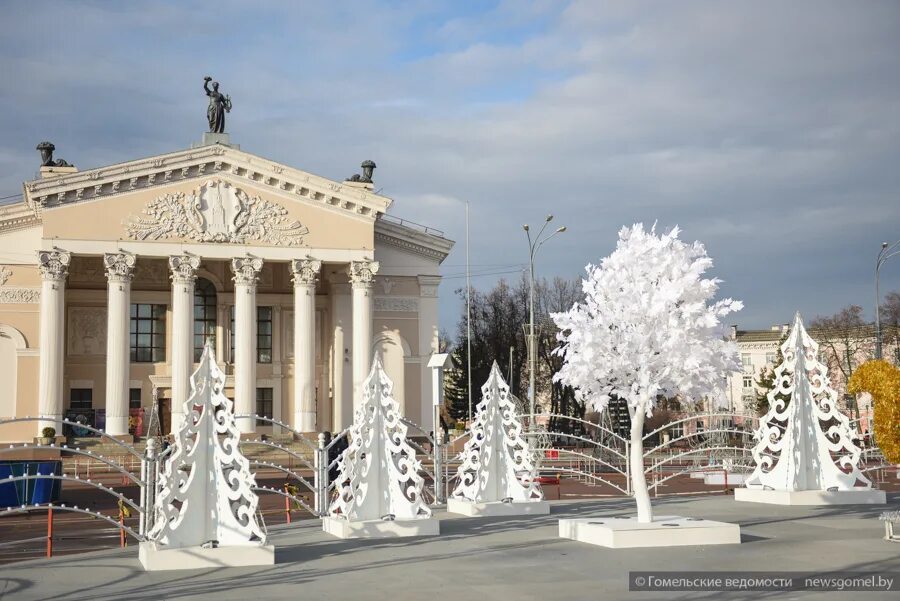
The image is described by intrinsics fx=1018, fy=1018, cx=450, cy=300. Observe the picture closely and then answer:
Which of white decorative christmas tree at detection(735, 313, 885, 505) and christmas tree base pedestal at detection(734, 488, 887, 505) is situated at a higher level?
white decorative christmas tree at detection(735, 313, 885, 505)

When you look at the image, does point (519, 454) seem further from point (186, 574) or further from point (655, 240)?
point (186, 574)

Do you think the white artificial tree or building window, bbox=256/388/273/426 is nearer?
the white artificial tree

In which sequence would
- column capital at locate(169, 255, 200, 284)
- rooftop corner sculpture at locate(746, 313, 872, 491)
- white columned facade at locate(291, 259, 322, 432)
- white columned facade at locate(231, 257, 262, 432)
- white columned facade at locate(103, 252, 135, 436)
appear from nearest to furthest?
rooftop corner sculpture at locate(746, 313, 872, 491) < white columned facade at locate(103, 252, 135, 436) < column capital at locate(169, 255, 200, 284) < white columned facade at locate(231, 257, 262, 432) < white columned facade at locate(291, 259, 322, 432)

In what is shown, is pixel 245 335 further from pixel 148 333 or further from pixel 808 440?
pixel 808 440

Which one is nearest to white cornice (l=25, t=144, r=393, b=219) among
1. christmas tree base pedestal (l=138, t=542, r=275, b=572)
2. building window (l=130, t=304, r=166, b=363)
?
building window (l=130, t=304, r=166, b=363)

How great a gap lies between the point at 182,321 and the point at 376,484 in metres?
30.9

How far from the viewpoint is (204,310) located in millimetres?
49156

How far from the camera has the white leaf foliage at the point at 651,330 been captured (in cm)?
1324

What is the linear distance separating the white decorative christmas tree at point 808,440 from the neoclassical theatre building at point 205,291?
2910 cm

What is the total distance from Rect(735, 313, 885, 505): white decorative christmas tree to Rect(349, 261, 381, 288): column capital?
29.2 metres

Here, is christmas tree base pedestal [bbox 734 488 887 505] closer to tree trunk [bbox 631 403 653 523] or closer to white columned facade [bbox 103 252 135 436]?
tree trunk [bbox 631 403 653 523]

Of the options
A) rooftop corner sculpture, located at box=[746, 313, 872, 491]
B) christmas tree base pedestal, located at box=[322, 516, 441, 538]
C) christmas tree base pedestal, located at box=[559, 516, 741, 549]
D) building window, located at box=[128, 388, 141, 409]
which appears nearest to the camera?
christmas tree base pedestal, located at box=[559, 516, 741, 549]

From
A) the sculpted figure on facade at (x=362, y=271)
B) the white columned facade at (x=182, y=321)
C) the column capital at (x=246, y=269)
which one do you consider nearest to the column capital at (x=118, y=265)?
the white columned facade at (x=182, y=321)

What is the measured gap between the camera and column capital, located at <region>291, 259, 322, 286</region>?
4519 centimetres
